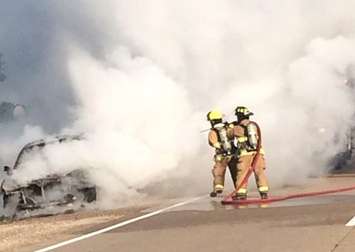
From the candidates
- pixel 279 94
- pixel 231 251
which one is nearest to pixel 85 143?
pixel 279 94

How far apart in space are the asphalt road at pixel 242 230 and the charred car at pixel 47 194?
317 centimetres

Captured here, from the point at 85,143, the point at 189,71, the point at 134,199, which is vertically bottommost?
the point at 134,199

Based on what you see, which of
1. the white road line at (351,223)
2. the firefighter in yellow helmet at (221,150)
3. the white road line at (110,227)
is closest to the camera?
the white road line at (351,223)

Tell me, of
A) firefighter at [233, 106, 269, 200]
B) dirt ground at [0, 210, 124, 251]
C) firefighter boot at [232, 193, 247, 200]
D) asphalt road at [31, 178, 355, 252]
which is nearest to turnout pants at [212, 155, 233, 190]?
firefighter at [233, 106, 269, 200]

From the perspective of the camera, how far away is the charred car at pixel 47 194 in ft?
62.2

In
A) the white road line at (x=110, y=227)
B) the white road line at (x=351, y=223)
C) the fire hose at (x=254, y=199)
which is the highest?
the fire hose at (x=254, y=199)

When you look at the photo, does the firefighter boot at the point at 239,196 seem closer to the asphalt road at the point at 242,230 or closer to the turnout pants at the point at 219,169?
the asphalt road at the point at 242,230

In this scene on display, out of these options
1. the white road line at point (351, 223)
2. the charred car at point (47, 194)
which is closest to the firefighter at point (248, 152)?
the charred car at point (47, 194)

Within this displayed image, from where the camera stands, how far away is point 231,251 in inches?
432

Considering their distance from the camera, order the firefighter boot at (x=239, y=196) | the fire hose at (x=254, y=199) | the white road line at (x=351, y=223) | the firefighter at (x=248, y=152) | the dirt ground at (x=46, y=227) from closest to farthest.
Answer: the white road line at (x=351, y=223) < the dirt ground at (x=46, y=227) < the fire hose at (x=254, y=199) < the firefighter boot at (x=239, y=196) < the firefighter at (x=248, y=152)

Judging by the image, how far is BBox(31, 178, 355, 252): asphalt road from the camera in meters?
11.4

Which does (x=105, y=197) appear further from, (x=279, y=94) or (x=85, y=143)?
(x=279, y=94)

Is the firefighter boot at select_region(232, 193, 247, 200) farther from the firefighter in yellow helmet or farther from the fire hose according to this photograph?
the firefighter in yellow helmet

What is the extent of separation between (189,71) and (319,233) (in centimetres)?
1081
